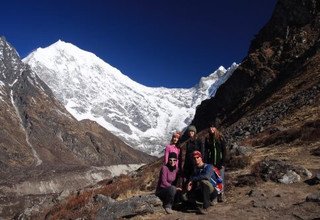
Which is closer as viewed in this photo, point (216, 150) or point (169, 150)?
point (169, 150)

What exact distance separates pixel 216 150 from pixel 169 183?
1.85 m

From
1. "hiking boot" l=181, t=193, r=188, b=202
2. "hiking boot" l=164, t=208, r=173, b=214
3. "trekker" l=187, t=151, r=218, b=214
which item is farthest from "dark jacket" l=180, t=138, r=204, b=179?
"hiking boot" l=164, t=208, r=173, b=214

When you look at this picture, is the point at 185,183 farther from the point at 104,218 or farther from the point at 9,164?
the point at 9,164

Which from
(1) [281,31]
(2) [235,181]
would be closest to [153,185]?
(2) [235,181]

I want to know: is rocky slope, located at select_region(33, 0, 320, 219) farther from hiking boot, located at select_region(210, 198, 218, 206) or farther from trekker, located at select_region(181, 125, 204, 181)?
trekker, located at select_region(181, 125, 204, 181)

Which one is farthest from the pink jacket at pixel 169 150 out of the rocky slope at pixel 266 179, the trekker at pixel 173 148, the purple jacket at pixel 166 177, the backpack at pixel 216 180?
the rocky slope at pixel 266 179

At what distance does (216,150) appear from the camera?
51.1 ft

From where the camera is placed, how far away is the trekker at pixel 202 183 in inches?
564

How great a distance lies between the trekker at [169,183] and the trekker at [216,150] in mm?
1195

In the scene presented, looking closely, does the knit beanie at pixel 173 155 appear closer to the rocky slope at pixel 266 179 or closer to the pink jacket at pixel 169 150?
the pink jacket at pixel 169 150

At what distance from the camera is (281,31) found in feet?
289

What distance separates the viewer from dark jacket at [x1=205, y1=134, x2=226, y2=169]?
15508mm

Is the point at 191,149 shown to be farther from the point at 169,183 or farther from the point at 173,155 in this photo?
the point at 169,183

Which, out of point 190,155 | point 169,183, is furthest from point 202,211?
point 190,155
